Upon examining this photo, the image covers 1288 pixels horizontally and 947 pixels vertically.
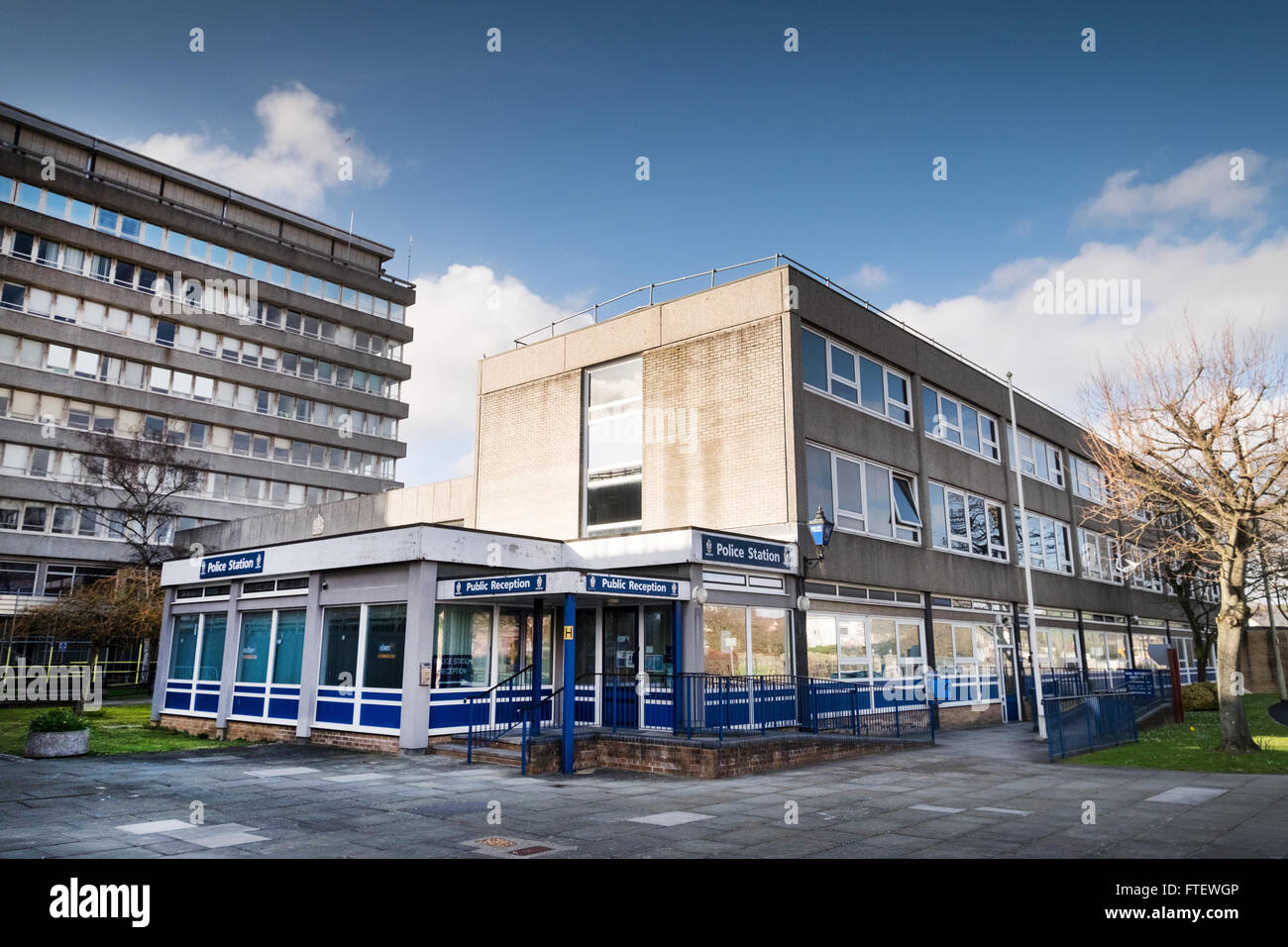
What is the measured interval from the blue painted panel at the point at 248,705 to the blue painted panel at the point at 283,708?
0.40 meters

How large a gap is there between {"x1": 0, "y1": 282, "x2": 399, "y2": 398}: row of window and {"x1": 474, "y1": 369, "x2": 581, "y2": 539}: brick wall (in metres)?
35.2

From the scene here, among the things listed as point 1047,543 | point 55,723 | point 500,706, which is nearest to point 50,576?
point 55,723

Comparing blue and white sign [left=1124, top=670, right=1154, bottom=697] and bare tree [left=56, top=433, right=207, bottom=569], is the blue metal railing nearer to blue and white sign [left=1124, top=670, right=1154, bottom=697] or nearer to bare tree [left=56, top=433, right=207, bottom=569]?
blue and white sign [left=1124, top=670, right=1154, bottom=697]

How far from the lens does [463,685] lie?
17.0 m

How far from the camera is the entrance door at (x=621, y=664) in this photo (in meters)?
17.1

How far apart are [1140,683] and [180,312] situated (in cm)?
5350

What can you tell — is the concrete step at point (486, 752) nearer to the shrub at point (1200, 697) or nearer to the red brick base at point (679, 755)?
the red brick base at point (679, 755)

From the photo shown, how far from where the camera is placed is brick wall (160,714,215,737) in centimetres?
2059

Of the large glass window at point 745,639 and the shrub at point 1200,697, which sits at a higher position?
the large glass window at point 745,639

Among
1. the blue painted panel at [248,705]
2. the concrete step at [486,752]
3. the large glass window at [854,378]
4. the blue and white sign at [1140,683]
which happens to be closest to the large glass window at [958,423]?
the large glass window at [854,378]

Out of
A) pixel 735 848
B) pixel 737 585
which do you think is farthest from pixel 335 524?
pixel 735 848

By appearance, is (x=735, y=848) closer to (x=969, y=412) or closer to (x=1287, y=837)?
(x=1287, y=837)

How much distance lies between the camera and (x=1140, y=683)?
90.7 ft

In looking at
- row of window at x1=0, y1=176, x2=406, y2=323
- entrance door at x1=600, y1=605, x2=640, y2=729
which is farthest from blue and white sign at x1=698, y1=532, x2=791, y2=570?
row of window at x1=0, y1=176, x2=406, y2=323
